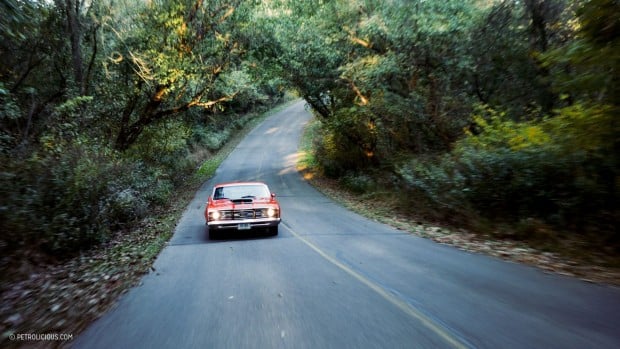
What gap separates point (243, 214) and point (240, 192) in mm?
1177

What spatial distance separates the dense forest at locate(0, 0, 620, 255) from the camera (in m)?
8.27

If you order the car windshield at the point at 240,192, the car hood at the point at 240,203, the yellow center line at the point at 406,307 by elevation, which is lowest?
the yellow center line at the point at 406,307

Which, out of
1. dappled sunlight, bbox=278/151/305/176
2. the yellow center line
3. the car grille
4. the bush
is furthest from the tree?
the yellow center line

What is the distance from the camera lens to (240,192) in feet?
41.2

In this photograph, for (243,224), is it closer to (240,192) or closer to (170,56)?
(240,192)

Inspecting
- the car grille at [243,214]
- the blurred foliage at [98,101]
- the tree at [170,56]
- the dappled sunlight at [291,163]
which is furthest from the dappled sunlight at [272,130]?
the car grille at [243,214]

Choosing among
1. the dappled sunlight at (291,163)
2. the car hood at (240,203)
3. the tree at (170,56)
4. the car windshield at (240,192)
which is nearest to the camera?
the car hood at (240,203)

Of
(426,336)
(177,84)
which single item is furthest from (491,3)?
(426,336)

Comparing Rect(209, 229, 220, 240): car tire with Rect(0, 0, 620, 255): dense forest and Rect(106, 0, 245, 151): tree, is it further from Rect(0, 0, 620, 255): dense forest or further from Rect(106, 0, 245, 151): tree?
Rect(106, 0, 245, 151): tree

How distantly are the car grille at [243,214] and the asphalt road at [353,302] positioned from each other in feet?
4.51

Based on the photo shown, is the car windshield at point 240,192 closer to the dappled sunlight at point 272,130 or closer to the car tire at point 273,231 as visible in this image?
the car tire at point 273,231

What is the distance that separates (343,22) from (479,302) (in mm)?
17658

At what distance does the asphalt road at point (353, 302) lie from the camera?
172 inches

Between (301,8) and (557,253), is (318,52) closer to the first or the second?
(301,8)
